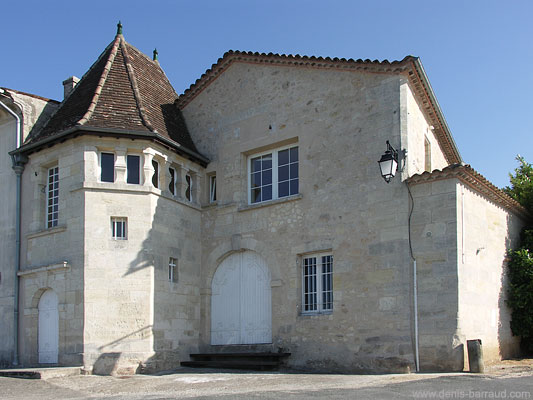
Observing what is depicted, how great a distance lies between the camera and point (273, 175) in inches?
593

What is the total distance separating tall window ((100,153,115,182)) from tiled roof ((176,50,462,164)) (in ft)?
10.7

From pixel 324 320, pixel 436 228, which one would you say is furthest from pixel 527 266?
pixel 324 320

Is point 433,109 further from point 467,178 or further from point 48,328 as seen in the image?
point 48,328

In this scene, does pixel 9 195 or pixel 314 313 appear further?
pixel 9 195

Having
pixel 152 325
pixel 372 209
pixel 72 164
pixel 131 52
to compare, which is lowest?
pixel 152 325

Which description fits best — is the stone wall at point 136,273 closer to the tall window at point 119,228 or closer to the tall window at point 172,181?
the tall window at point 119,228

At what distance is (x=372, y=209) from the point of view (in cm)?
1295

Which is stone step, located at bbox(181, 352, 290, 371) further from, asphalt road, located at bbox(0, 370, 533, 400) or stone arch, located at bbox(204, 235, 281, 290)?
stone arch, located at bbox(204, 235, 281, 290)

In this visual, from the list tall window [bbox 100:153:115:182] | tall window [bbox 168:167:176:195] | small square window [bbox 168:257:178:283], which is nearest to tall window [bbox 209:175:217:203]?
tall window [bbox 168:167:176:195]

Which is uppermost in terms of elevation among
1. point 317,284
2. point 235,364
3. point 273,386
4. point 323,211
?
point 323,211

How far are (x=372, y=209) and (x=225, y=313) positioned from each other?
4.61m

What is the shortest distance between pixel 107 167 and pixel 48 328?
3.92 m

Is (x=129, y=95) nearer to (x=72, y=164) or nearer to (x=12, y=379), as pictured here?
(x=72, y=164)

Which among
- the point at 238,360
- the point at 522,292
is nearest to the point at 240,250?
the point at 238,360
